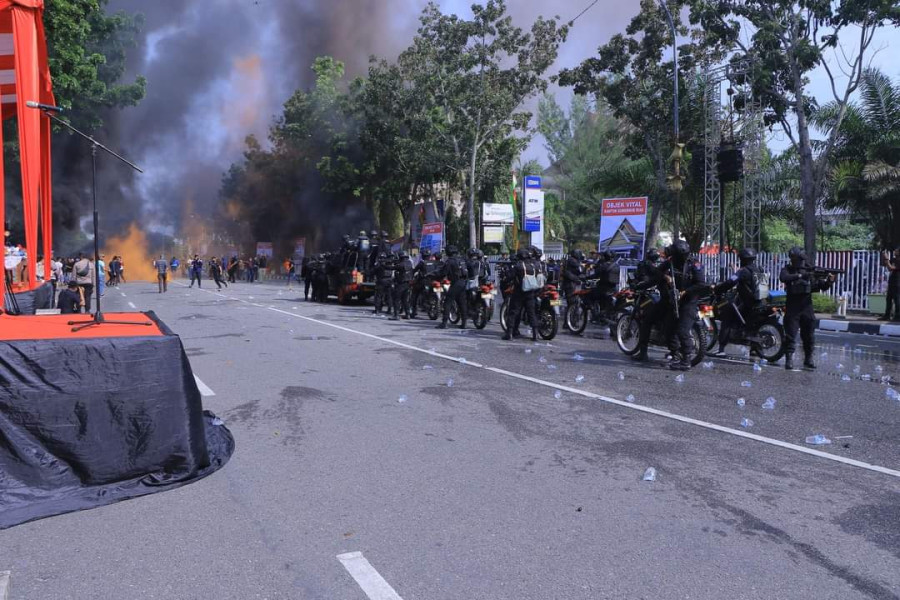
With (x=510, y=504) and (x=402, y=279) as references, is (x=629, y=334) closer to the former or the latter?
(x=510, y=504)

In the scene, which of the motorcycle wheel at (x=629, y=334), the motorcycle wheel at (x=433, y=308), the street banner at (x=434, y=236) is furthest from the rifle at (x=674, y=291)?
the street banner at (x=434, y=236)

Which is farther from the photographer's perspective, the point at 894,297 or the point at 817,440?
the point at 894,297

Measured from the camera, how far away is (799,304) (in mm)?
9672

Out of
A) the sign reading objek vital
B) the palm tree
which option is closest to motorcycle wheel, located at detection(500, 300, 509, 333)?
the sign reading objek vital

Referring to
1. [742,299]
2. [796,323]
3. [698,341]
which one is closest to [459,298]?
[742,299]

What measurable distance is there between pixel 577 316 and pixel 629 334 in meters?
3.68

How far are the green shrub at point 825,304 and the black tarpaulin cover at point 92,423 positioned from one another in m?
19.5

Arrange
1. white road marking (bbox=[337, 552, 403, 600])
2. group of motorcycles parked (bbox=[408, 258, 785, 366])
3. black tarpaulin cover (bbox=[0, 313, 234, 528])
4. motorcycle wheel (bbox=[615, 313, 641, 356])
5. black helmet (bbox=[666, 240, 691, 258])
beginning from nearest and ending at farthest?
white road marking (bbox=[337, 552, 403, 600]) < black tarpaulin cover (bbox=[0, 313, 234, 528]) < black helmet (bbox=[666, 240, 691, 258]) < group of motorcycles parked (bbox=[408, 258, 785, 366]) < motorcycle wheel (bbox=[615, 313, 641, 356])

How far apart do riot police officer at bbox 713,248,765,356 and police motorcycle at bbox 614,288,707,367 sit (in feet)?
2.24

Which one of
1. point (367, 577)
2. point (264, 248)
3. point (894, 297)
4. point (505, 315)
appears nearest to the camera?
point (367, 577)

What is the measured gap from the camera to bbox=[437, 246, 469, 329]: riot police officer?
1432 centimetres

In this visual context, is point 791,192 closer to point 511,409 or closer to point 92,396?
point 511,409

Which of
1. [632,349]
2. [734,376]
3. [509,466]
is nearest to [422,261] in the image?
[632,349]

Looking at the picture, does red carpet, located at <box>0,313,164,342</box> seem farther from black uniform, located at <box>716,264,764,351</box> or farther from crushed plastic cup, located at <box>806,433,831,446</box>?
black uniform, located at <box>716,264,764,351</box>
